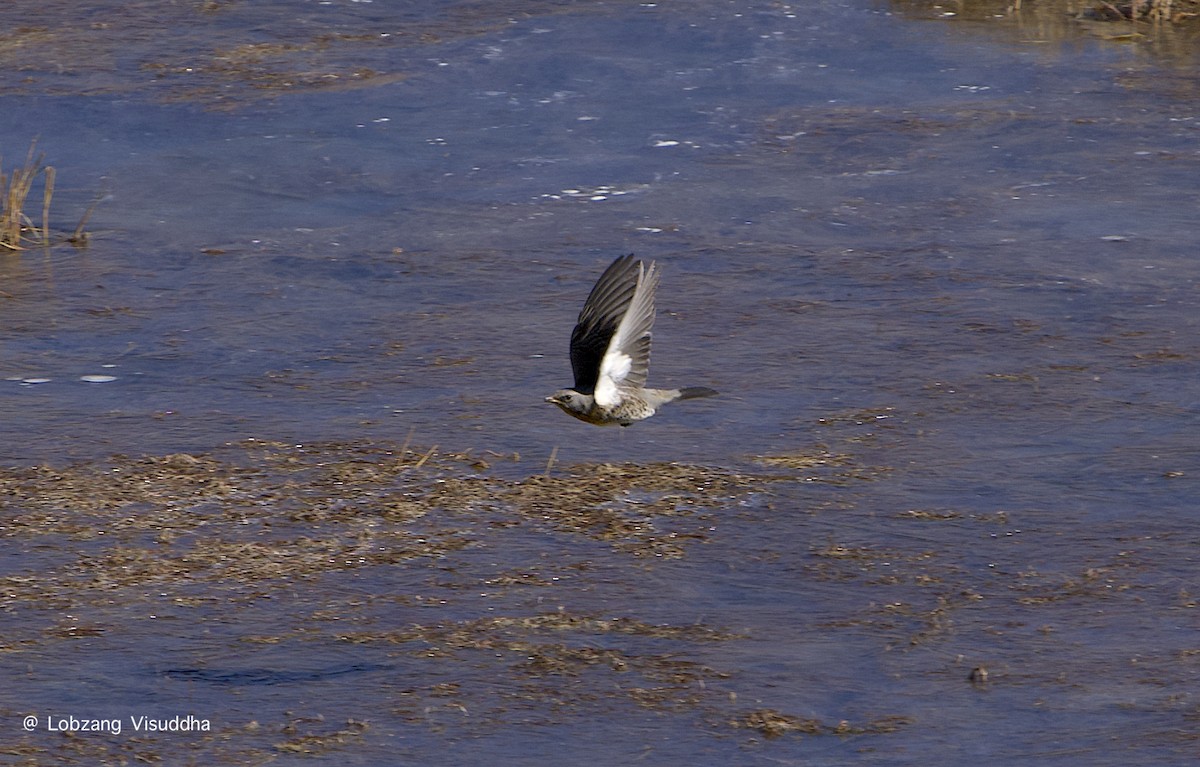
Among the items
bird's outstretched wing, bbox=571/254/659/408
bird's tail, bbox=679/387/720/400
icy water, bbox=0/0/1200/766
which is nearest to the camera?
→ icy water, bbox=0/0/1200/766

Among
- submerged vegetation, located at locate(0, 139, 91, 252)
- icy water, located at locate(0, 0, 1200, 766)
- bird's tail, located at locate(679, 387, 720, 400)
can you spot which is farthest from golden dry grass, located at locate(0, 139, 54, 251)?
bird's tail, located at locate(679, 387, 720, 400)

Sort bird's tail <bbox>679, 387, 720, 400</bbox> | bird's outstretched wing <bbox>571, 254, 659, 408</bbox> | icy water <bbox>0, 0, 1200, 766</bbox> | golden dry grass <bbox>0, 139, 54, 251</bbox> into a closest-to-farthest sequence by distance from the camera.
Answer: icy water <bbox>0, 0, 1200, 766</bbox> < bird's outstretched wing <bbox>571, 254, 659, 408</bbox> < bird's tail <bbox>679, 387, 720, 400</bbox> < golden dry grass <bbox>0, 139, 54, 251</bbox>

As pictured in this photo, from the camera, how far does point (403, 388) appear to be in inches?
374

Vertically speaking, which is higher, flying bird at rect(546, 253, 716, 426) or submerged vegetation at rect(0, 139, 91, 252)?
flying bird at rect(546, 253, 716, 426)

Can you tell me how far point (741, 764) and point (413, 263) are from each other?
5.83 meters

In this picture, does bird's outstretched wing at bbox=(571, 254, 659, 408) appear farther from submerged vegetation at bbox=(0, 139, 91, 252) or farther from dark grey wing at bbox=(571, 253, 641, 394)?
submerged vegetation at bbox=(0, 139, 91, 252)

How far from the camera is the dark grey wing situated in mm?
7242

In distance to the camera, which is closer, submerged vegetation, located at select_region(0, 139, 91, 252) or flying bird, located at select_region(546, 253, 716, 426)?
flying bird, located at select_region(546, 253, 716, 426)

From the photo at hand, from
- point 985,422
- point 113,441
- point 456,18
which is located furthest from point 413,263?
point 456,18

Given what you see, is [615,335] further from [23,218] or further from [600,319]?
[23,218]

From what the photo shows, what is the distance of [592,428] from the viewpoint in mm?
9117

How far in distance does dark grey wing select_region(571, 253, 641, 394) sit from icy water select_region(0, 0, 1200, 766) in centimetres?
76

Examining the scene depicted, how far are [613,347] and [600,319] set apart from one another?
0.41 ft

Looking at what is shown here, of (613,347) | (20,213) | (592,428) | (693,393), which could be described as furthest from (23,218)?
(613,347)
